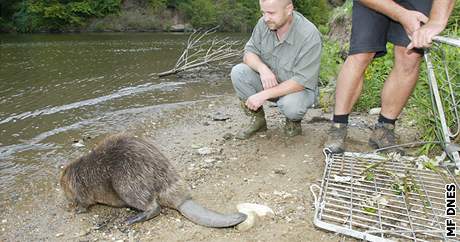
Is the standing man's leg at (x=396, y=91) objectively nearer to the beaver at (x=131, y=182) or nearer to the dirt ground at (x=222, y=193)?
the dirt ground at (x=222, y=193)

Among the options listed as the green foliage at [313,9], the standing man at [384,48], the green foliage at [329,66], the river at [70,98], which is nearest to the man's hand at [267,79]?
the standing man at [384,48]

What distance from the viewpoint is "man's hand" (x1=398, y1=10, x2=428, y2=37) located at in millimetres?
2748

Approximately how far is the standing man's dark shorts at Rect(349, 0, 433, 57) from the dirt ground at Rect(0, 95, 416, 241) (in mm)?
804

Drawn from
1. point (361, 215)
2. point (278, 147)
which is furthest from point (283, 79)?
point (361, 215)

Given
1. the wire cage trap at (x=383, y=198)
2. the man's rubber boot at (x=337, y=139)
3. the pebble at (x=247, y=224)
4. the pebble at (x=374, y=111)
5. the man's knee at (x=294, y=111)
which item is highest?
the man's knee at (x=294, y=111)

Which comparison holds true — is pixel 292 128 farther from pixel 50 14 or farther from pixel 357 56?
pixel 50 14

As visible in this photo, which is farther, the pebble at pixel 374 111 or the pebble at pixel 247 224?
the pebble at pixel 374 111

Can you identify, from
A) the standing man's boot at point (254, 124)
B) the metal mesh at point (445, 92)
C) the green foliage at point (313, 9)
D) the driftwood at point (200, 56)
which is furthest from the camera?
the green foliage at point (313, 9)

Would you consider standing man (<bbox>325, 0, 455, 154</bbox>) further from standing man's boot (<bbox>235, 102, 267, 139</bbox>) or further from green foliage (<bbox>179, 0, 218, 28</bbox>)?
green foliage (<bbox>179, 0, 218, 28</bbox>)

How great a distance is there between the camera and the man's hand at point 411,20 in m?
2.75

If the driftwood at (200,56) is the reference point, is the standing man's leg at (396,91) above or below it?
above

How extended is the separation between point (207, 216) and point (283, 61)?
62.7 inches

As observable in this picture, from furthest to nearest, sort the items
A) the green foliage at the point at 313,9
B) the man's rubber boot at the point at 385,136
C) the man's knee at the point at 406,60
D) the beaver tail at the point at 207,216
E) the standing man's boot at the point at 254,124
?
1. the green foliage at the point at 313,9
2. the standing man's boot at the point at 254,124
3. the man's rubber boot at the point at 385,136
4. the man's knee at the point at 406,60
5. the beaver tail at the point at 207,216

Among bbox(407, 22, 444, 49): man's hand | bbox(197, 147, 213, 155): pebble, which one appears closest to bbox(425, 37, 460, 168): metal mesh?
bbox(407, 22, 444, 49): man's hand
